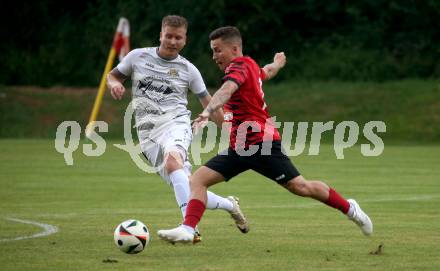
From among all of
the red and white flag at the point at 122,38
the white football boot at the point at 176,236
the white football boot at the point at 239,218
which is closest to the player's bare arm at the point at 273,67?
the white football boot at the point at 239,218

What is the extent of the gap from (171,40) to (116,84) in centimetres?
71

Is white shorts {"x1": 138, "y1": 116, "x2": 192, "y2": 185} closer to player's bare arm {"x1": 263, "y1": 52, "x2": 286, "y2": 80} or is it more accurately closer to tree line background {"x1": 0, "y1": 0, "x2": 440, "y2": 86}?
player's bare arm {"x1": 263, "y1": 52, "x2": 286, "y2": 80}

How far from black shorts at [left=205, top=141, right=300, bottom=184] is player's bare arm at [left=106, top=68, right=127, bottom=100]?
1214 mm

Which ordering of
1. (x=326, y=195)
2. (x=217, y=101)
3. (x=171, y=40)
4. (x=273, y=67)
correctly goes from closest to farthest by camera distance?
(x=217, y=101) < (x=326, y=195) < (x=171, y=40) < (x=273, y=67)

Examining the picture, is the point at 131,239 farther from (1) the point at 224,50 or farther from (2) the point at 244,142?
(1) the point at 224,50

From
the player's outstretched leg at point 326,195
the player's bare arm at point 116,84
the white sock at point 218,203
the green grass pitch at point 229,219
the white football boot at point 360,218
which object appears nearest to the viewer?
the green grass pitch at point 229,219

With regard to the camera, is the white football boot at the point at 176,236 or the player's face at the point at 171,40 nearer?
the white football boot at the point at 176,236

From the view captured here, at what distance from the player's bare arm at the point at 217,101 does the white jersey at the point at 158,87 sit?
156cm

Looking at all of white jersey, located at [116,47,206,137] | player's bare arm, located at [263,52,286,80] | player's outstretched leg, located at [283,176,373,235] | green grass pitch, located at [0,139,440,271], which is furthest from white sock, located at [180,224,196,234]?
player's bare arm, located at [263,52,286,80]

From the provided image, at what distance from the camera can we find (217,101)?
31.4 feet

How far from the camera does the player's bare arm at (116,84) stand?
10.7 m

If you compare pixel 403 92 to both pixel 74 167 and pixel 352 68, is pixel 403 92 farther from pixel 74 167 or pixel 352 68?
pixel 74 167

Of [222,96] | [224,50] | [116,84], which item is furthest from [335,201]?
[116,84]

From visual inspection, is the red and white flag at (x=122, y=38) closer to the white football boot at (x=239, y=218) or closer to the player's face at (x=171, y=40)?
the player's face at (x=171, y=40)
